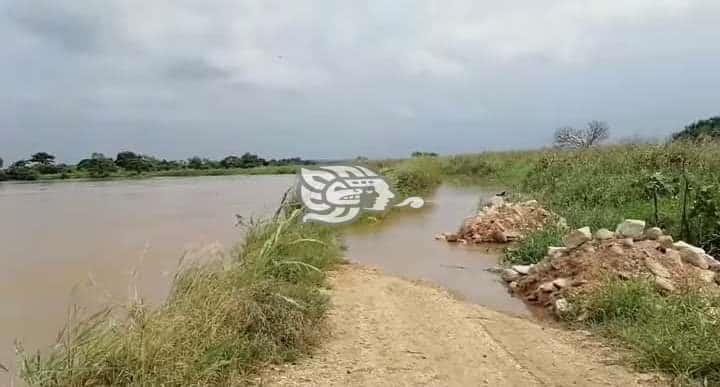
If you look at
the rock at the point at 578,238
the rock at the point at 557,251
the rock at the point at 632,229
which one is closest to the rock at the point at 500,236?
the rock at the point at 557,251

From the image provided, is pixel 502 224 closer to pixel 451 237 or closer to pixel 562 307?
pixel 451 237

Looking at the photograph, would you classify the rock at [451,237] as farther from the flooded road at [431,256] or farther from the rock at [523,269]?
the rock at [523,269]

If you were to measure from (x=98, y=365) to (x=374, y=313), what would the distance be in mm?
2603

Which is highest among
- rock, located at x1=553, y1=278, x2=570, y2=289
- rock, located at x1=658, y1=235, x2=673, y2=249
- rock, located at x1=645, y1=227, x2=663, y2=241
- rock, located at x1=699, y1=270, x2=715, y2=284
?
rock, located at x1=645, y1=227, x2=663, y2=241

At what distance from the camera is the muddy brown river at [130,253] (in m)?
6.05

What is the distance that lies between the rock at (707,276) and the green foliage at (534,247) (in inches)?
76.4

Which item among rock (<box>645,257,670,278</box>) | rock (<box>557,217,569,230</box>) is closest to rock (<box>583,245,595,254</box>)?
rock (<box>645,257,670,278</box>)

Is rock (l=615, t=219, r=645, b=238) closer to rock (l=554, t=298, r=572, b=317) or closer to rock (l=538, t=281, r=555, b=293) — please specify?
rock (l=538, t=281, r=555, b=293)

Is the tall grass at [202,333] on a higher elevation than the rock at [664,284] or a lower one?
higher

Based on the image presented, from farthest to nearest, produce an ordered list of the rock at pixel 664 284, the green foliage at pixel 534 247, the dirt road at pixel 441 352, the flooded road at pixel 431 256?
the green foliage at pixel 534 247 → the flooded road at pixel 431 256 → the rock at pixel 664 284 → the dirt road at pixel 441 352

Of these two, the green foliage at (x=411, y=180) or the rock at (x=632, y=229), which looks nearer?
the rock at (x=632, y=229)

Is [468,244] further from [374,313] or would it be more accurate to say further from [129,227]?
[129,227]

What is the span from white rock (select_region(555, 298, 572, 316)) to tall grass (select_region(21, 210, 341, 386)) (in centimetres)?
214

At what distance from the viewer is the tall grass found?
3.00 metres
